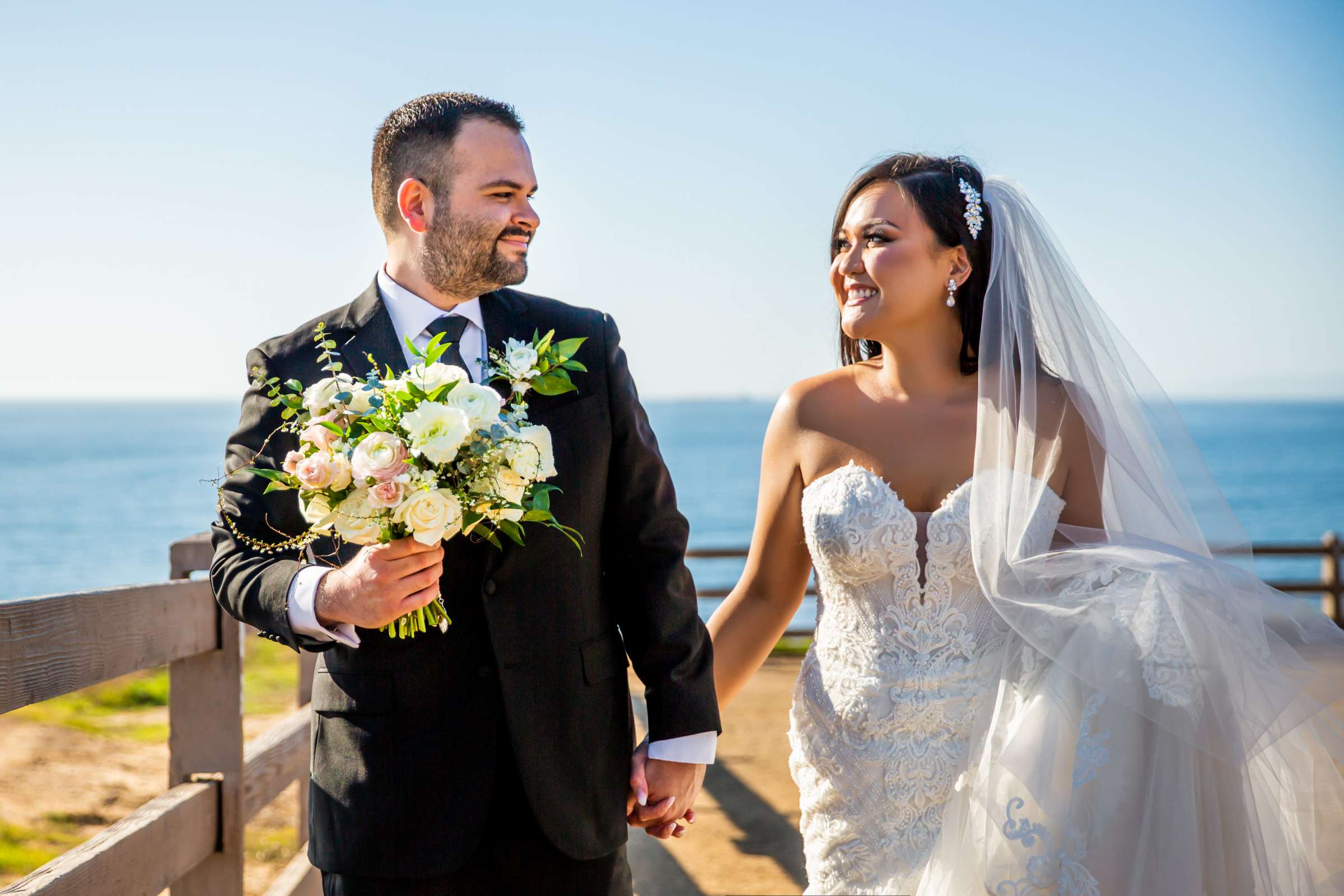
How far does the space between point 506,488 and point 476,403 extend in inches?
6.4

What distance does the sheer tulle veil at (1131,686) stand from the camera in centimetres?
259

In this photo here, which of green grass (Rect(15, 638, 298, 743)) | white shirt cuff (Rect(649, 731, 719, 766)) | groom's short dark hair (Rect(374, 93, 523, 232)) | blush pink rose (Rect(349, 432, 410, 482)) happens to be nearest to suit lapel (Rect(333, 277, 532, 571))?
groom's short dark hair (Rect(374, 93, 523, 232))

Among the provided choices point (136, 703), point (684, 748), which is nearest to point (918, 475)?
point (684, 748)

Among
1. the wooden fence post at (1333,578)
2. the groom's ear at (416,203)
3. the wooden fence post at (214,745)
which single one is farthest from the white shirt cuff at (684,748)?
the wooden fence post at (1333,578)

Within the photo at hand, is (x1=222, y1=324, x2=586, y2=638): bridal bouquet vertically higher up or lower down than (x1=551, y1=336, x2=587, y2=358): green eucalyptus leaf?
lower down

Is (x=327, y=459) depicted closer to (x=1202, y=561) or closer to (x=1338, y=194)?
(x=1202, y=561)

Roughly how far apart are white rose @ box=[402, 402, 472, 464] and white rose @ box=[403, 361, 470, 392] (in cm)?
9

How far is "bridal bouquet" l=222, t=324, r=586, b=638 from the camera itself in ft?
6.17

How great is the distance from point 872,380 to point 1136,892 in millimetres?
1661

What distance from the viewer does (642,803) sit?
2.44 m

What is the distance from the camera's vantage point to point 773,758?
8.05 m

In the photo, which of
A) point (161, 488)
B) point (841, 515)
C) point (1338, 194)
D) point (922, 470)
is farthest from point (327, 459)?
point (1338, 194)

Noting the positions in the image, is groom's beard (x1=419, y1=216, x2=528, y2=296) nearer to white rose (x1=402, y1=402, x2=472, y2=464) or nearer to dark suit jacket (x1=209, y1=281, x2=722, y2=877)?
dark suit jacket (x1=209, y1=281, x2=722, y2=877)

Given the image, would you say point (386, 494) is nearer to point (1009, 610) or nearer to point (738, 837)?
point (1009, 610)
